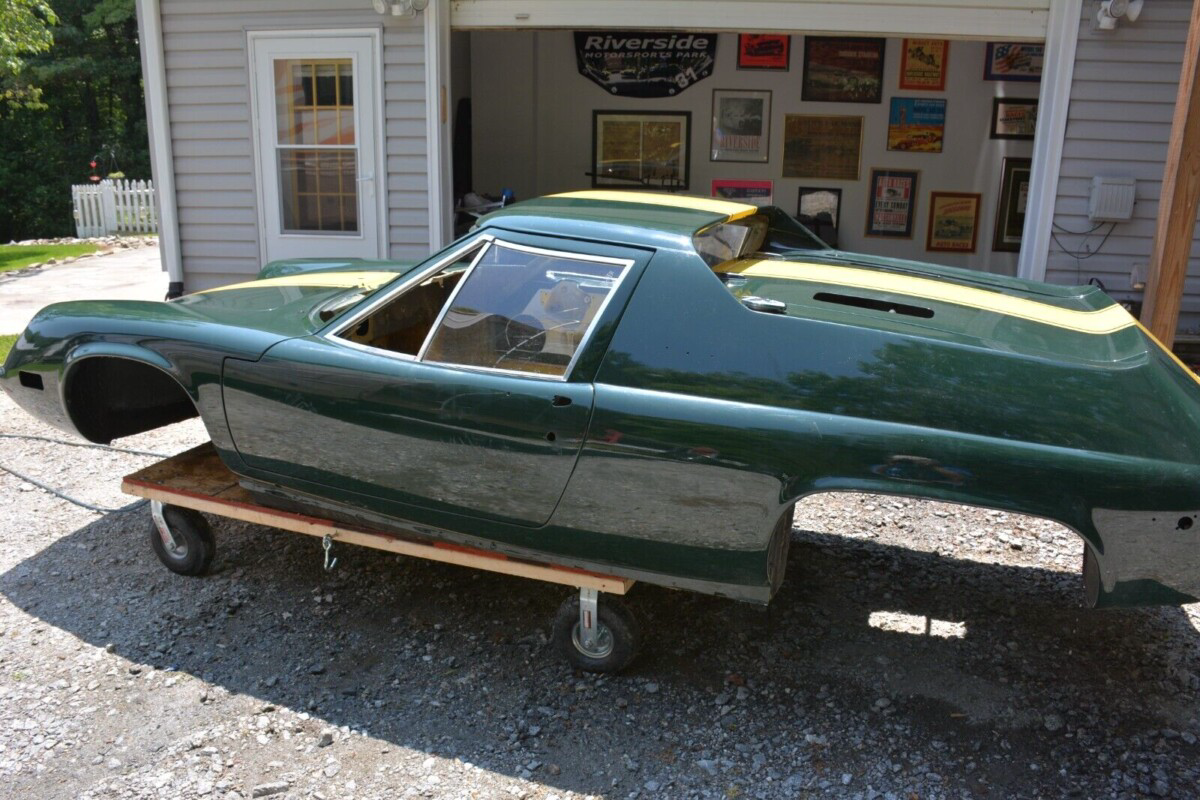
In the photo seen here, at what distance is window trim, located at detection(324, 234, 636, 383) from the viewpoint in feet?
10.7

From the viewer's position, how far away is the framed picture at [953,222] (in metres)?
10.3

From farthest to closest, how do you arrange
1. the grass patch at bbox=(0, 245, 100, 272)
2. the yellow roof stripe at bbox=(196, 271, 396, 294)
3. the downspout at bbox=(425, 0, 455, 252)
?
the grass patch at bbox=(0, 245, 100, 272)
the downspout at bbox=(425, 0, 455, 252)
the yellow roof stripe at bbox=(196, 271, 396, 294)

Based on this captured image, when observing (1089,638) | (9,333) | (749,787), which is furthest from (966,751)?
(9,333)

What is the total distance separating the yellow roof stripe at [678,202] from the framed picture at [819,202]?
21.2 feet

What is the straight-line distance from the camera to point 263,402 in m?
3.61

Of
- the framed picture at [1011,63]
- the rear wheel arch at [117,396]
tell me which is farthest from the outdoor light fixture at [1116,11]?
the rear wheel arch at [117,396]

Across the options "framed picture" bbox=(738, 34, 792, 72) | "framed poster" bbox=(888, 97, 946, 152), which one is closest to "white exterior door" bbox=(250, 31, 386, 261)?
"framed picture" bbox=(738, 34, 792, 72)

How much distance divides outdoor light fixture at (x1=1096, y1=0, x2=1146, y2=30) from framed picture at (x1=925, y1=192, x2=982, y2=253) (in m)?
3.33

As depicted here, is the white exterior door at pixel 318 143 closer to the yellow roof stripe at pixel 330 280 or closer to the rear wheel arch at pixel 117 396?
the yellow roof stripe at pixel 330 280

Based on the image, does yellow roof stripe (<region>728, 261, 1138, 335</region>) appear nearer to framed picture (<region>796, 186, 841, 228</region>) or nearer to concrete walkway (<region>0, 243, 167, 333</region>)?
framed picture (<region>796, 186, 841, 228</region>)

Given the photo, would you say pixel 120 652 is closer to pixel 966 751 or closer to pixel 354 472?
pixel 354 472

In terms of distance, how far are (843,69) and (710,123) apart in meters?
1.47

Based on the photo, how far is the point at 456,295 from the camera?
348cm

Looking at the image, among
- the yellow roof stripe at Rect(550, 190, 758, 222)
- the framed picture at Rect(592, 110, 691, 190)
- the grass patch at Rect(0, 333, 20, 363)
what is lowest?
the grass patch at Rect(0, 333, 20, 363)
